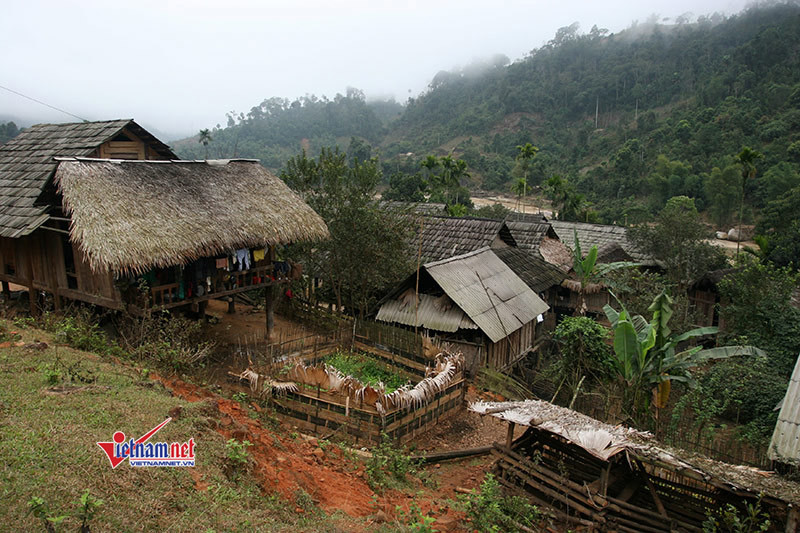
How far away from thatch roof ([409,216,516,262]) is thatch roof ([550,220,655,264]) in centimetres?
691

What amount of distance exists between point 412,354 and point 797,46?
57572 millimetres

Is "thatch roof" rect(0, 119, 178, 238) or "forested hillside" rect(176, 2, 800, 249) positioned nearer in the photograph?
"thatch roof" rect(0, 119, 178, 238)

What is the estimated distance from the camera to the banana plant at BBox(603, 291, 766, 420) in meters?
9.48

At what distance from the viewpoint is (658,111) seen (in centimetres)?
5759

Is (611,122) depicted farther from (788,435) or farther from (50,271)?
(50,271)

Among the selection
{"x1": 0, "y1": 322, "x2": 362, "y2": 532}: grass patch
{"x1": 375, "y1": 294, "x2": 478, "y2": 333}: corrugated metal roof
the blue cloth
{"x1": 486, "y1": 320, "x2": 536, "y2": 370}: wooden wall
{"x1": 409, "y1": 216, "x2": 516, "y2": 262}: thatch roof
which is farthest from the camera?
{"x1": 409, "y1": 216, "x2": 516, "y2": 262}: thatch roof

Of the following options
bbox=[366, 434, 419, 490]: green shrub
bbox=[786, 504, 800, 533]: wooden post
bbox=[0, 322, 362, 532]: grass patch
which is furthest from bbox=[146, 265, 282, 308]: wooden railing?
bbox=[786, 504, 800, 533]: wooden post

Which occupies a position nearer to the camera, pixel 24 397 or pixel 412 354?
pixel 24 397

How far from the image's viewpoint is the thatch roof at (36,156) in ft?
32.3

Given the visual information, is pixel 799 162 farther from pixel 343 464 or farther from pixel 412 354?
pixel 343 464

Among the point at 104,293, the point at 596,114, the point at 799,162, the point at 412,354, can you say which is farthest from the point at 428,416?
the point at 596,114

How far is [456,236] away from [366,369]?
319 inches

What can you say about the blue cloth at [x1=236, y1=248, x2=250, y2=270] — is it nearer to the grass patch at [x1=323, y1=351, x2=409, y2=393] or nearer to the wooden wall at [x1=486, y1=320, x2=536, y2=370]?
the grass patch at [x1=323, y1=351, x2=409, y2=393]

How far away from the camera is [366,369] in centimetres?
1012
